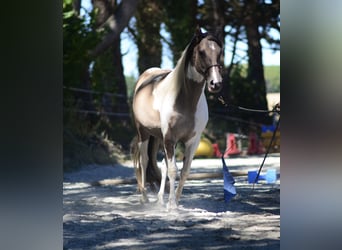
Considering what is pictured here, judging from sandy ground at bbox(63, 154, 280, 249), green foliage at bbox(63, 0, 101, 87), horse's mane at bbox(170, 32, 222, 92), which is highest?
green foliage at bbox(63, 0, 101, 87)

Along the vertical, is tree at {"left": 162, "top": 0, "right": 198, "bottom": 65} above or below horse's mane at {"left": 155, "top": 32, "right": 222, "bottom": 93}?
above

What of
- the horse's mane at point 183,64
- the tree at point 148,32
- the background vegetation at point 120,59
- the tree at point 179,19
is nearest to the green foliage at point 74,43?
the background vegetation at point 120,59

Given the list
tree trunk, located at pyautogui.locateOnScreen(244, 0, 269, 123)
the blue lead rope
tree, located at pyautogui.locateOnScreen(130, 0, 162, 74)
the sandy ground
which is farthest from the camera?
tree trunk, located at pyautogui.locateOnScreen(244, 0, 269, 123)

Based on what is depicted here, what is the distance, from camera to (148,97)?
6.46 meters

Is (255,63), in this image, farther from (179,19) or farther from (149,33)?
(149,33)

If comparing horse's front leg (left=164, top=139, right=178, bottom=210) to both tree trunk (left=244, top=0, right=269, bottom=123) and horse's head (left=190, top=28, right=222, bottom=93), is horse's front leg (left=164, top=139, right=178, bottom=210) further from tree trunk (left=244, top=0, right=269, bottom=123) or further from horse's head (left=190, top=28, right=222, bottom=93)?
tree trunk (left=244, top=0, right=269, bottom=123)

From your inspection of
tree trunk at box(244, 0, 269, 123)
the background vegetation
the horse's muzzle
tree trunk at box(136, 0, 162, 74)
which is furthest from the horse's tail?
tree trunk at box(244, 0, 269, 123)

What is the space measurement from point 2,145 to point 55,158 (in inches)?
7.3

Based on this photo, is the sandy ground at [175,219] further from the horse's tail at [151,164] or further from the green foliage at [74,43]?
the green foliage at [74,43]

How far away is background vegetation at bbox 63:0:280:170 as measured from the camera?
1136 cm

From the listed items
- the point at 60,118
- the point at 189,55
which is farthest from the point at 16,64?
the point at 189,55

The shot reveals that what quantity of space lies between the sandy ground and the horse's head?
3.70 ft

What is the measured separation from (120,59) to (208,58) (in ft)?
37.2

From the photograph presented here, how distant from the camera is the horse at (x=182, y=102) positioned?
18.4 feet
